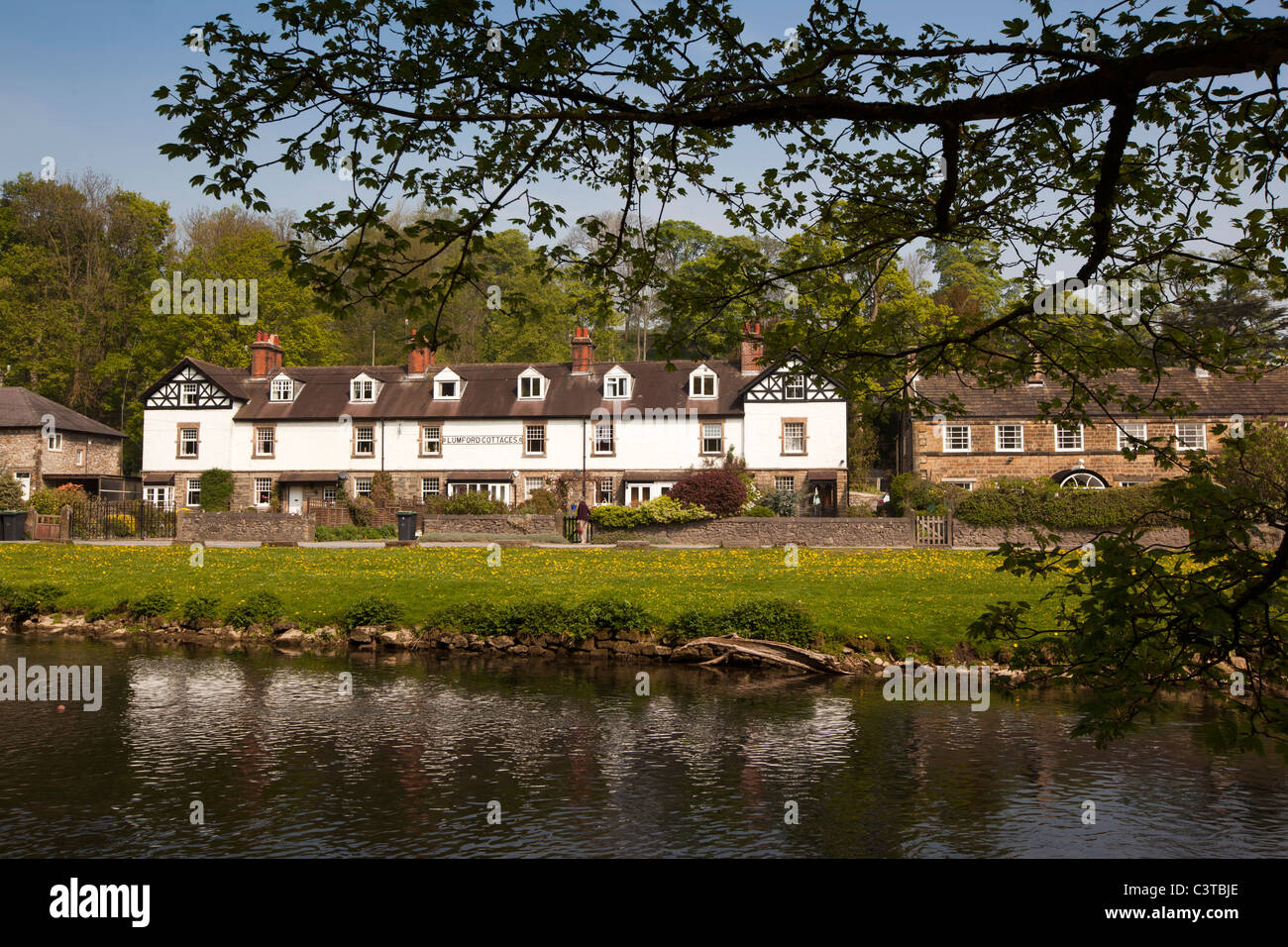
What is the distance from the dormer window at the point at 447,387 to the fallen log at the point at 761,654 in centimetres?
3378

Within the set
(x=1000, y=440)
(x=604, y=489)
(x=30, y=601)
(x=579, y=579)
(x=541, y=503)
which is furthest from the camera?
(x=604, y=489)

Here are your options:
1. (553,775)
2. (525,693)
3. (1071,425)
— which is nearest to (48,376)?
(525,693)

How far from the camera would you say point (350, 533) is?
3800cm

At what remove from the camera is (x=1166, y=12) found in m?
5.62

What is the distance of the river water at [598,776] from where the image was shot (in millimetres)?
8906

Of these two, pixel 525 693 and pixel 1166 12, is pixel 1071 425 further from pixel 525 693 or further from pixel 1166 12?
pixel 525 693

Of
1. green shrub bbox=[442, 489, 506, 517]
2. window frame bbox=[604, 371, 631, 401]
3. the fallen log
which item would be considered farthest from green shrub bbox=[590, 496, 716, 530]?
the fallen log

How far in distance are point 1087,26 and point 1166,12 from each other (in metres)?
0.73

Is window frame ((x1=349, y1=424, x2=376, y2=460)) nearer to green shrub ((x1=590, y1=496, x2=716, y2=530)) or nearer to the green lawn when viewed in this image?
green shrub ((x1=590, y1=496, x2=716, y2=530))

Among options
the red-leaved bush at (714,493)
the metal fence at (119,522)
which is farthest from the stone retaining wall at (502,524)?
the metal fence at (119,522)

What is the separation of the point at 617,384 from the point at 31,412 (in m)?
28.2

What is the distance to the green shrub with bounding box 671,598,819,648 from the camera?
57.4ft

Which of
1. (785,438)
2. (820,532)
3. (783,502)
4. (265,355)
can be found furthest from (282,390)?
(820,532)

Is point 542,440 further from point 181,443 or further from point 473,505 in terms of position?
point 181,443
